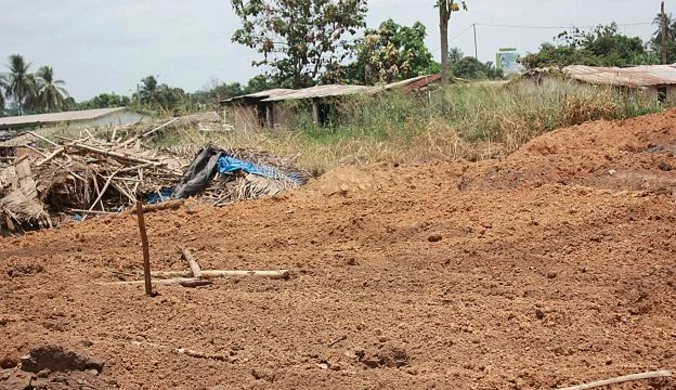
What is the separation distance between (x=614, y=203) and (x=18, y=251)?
5.85m

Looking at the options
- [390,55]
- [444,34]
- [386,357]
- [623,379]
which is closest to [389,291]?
[386,357]

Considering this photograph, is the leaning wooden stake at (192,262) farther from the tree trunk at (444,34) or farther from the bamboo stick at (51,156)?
the tree trunk at (444,34)

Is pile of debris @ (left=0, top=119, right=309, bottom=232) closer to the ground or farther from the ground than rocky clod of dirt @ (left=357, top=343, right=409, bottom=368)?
farther from the ground

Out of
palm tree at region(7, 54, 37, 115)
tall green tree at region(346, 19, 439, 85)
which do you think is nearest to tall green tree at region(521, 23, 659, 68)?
tall green tree at region(346, 19, 439, 85)

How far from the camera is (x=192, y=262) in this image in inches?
249

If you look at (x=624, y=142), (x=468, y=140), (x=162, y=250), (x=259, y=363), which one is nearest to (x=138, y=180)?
(x=162, y=250)

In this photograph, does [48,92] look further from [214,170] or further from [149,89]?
[214,170]

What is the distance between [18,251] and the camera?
791 centimetres

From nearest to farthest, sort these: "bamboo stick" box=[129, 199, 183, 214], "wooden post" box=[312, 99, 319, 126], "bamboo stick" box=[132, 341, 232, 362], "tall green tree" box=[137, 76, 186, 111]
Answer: "bamboo stick" box=[132, 341, 232, 362] → "bamboo stick" box=[129, 199, 183, 214] → "wooden post" box=[312, 99, 319, 126] → "tall green tree" box=[137, 76, 186, 111]

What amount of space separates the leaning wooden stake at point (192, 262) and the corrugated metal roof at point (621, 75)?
881cm

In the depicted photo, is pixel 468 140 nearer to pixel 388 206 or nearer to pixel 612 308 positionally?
pixel 388 206

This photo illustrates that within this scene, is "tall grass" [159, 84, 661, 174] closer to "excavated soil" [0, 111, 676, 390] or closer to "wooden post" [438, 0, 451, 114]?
"wooden post" [438, 0, 451, 114]

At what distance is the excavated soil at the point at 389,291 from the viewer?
154 inches

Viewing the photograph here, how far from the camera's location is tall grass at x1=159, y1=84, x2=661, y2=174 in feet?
38.8
